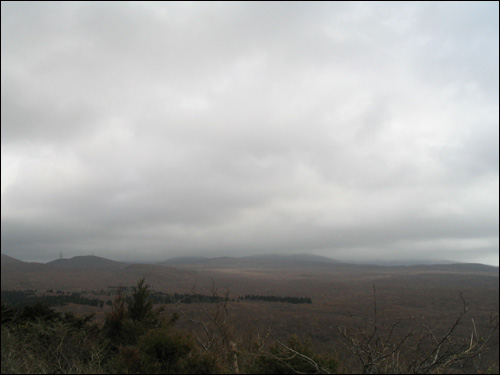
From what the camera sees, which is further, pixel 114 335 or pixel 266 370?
pixel 114 335

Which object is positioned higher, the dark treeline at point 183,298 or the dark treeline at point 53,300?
the dark treeline at point 183,298

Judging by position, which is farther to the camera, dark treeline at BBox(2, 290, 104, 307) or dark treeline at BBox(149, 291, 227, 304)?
dark treeline at BBox(2, 290, 104, 307)

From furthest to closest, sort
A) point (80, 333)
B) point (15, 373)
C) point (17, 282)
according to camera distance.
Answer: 1. point (17, 282)
2. point (80, 333)
3. point (15, 373)

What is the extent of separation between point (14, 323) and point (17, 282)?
116m

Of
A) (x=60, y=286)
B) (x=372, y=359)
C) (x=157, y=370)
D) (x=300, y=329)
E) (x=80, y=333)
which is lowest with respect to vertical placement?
(x=60, y=286)

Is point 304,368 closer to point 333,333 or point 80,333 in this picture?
point 80,333

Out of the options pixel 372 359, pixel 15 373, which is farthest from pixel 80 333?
pixel 372 359

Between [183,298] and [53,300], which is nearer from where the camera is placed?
[183,298]

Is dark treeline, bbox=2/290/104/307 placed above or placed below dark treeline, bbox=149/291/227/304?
below

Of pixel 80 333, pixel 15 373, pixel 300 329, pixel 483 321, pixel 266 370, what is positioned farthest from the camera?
pixel 483 321

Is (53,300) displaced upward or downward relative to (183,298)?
downward

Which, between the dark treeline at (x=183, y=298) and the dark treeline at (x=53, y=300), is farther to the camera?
the dark treeline at (x=53, y=300)

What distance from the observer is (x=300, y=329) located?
1714 inches

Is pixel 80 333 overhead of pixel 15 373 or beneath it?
beneath
